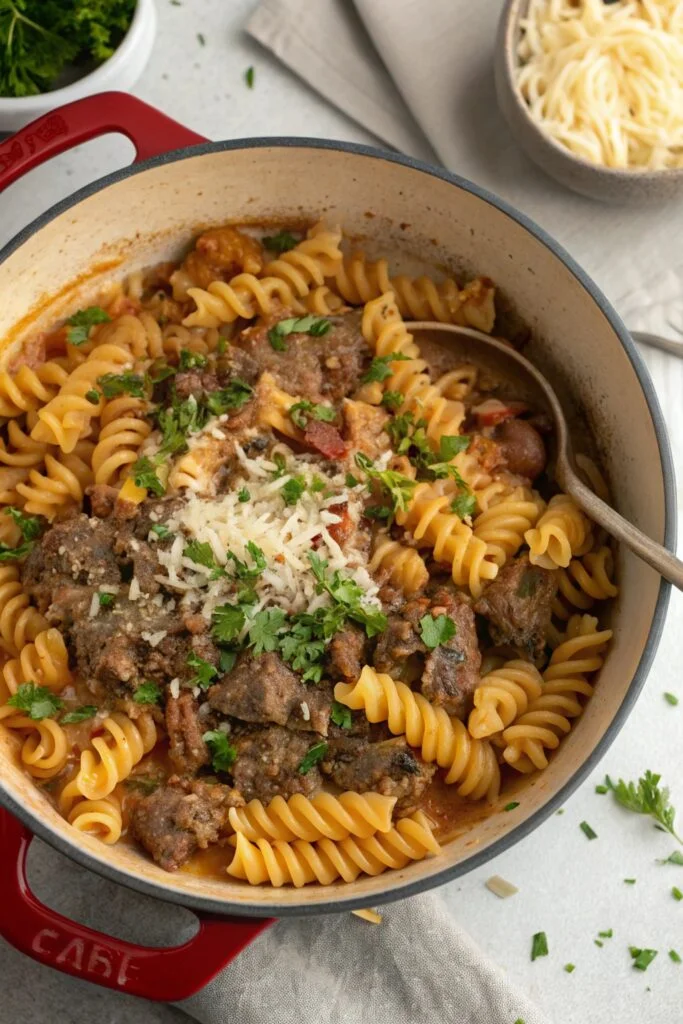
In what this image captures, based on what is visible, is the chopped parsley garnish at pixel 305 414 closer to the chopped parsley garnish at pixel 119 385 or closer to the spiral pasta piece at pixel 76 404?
the chopped parsley garnish at pixel 119 385

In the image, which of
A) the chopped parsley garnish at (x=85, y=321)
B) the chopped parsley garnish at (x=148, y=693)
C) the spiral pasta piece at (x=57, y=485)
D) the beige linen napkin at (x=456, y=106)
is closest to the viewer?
the chopped parsley garnish at (x=148, y=693)

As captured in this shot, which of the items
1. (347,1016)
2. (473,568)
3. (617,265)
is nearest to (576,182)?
(617,265)

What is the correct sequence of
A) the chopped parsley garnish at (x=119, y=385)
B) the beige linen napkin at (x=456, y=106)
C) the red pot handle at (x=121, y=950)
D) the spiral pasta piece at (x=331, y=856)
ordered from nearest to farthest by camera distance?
the red pot handle at (x=121, y=950)
the spiral pasta piece at (x=331, y=856)
the chopped parsley garnish at (x=119, y=385)
the beige linen napkin at (x=456, y=106)

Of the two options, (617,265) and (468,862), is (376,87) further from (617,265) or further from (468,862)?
(468,862)

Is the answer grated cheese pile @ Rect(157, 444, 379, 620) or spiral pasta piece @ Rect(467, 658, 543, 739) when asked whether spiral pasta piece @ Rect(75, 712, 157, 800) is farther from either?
spiral pasta piece @ Rect(467, 658, 543, 739)

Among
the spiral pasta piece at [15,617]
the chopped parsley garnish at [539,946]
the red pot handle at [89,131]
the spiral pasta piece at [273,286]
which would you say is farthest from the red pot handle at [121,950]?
the red pot handle at [89,131]

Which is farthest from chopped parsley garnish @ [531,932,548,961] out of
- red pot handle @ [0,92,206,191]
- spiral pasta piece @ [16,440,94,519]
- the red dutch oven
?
red pot handle @ [0,92,206,191]

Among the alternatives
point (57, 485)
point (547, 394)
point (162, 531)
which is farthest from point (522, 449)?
point (57, 485)
